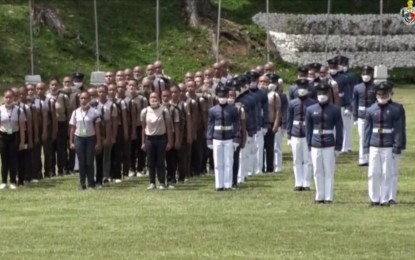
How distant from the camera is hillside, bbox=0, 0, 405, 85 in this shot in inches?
2168

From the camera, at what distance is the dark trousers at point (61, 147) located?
3344 cm

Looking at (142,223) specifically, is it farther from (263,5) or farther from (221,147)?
(263,5)

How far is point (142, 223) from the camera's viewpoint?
2439 centimetres

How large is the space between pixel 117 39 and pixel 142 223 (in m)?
34.8

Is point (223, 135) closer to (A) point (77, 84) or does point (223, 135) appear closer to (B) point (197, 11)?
(A) point (77, 84)

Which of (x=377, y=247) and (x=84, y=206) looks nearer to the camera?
(x=377, y=247)

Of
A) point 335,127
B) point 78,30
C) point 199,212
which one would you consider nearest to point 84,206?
point 199,212

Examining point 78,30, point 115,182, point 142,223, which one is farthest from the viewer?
point 78,30

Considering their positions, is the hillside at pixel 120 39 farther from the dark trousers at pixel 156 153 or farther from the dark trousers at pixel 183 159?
the dark trousers at pixel 156 153

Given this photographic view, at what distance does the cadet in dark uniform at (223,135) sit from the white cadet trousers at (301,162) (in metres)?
1.18

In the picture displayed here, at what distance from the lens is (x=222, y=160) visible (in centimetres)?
2934

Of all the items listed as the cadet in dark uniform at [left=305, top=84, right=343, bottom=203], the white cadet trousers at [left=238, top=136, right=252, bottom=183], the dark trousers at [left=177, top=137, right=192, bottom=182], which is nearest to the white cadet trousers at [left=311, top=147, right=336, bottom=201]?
the cadet in dark uniform at [left=305, top=84, right=343, bottom=203]

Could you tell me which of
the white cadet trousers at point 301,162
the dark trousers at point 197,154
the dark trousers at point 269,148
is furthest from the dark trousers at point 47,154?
the white cadet trousers at point 301,162

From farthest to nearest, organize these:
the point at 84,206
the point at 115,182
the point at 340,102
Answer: the point at 340,102 < the point at 115,182 < the point at 84,206
